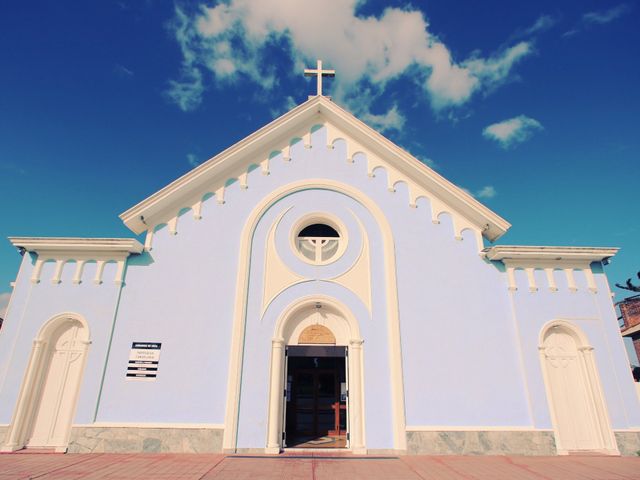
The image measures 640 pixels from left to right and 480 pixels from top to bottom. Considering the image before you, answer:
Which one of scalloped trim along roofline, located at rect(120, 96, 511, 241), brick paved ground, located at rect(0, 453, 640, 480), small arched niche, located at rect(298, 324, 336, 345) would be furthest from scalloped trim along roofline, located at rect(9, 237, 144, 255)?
small arched niche, located at rect(298, 324, 336, 345)

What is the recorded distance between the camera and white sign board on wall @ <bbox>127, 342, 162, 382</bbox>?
29.9ft

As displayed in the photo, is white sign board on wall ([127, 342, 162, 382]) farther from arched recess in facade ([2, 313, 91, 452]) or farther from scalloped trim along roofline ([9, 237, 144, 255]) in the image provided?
scalloped trim along roofline ([9, 237, 144, 255])

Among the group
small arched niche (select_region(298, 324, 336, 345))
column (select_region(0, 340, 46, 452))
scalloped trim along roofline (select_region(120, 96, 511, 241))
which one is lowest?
column (select_region(0, 340, 46, 452))

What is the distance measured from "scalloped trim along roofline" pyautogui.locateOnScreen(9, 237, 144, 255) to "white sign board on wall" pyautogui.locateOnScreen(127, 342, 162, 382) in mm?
2643

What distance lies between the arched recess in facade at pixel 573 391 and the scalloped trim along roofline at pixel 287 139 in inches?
130

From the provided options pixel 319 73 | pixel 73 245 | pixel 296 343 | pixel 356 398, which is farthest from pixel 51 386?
pixel 319 73

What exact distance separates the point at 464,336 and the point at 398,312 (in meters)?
1.84

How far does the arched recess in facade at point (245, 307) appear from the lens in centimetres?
879

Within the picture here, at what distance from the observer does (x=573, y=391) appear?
31.2 feet

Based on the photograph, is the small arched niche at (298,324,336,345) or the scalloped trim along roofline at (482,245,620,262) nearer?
the small arched niche at (298,324,336,345)

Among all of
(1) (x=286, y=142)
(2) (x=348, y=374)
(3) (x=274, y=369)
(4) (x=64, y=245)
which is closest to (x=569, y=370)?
(2) (x=348, y=374)

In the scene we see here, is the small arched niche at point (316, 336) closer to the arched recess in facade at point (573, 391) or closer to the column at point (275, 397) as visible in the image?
the column at point (275, 397)

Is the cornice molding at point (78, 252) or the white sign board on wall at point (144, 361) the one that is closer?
the white sign board on wall at point (144, 361)

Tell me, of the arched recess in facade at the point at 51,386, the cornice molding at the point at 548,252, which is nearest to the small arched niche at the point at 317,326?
the cornice molding at the point at 548,252
